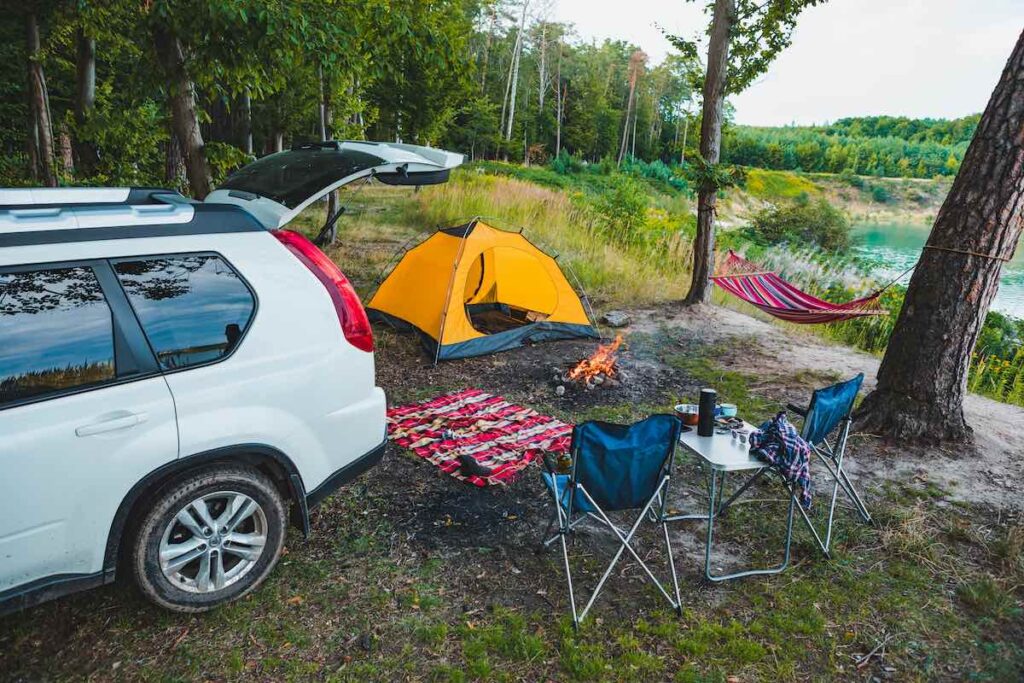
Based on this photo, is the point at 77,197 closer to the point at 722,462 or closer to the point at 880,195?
the point at 722,462

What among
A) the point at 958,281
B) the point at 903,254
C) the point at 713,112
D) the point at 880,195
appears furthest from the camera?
the point at 880,195

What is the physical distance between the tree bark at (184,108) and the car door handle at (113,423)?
15.4 ft

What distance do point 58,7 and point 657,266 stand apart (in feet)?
35.6

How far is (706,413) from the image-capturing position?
3.60m

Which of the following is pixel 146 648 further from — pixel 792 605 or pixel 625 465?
pixel 792 605

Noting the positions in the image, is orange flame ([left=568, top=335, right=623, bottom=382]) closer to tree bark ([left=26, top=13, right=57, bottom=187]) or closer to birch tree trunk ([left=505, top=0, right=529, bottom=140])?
tree bark ([left=26, top=13, right=57, bottom=187])

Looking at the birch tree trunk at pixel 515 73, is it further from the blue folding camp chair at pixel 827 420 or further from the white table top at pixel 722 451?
the white table top at pixel 722 451

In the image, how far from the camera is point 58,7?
32.2 ft

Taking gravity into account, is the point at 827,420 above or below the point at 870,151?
below

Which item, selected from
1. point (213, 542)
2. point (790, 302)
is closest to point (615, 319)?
point (790, 302)

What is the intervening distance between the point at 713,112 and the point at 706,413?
21.4ft

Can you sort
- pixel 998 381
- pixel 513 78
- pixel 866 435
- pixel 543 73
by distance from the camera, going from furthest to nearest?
pixel 543 73
pixel 513 78
pixel 998 381
pixel 866 435

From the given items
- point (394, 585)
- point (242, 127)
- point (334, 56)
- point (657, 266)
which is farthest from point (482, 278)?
point (242, 127)

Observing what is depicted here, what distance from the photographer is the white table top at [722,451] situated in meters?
3.29
